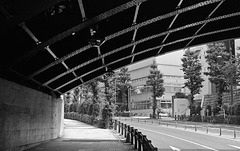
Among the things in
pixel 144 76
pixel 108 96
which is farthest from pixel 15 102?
pixel 144 76

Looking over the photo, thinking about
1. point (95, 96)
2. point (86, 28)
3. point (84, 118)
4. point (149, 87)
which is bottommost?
point (84, 118)

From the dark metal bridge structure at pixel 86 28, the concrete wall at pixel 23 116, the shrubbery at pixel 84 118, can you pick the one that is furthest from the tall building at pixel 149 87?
the dark metal bridge structure at pixel 86 28

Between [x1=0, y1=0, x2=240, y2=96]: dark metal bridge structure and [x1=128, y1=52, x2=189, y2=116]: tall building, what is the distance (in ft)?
262

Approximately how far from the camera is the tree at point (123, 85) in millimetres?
83531

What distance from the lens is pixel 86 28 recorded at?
11.6 metres

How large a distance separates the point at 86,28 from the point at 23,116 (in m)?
4.51

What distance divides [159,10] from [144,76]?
8977cm

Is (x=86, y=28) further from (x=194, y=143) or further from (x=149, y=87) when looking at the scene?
(x=149, y=87)

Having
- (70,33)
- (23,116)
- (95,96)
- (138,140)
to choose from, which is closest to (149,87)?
(95,96)

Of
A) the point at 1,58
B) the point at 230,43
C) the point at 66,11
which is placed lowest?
the point at 1,58

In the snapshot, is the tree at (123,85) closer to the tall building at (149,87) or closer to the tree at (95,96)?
the tall building at (149,87)

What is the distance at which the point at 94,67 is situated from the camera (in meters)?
Result: 17.7

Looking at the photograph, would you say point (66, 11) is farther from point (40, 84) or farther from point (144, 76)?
point (144, 76)

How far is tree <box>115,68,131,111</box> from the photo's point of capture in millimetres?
83531
